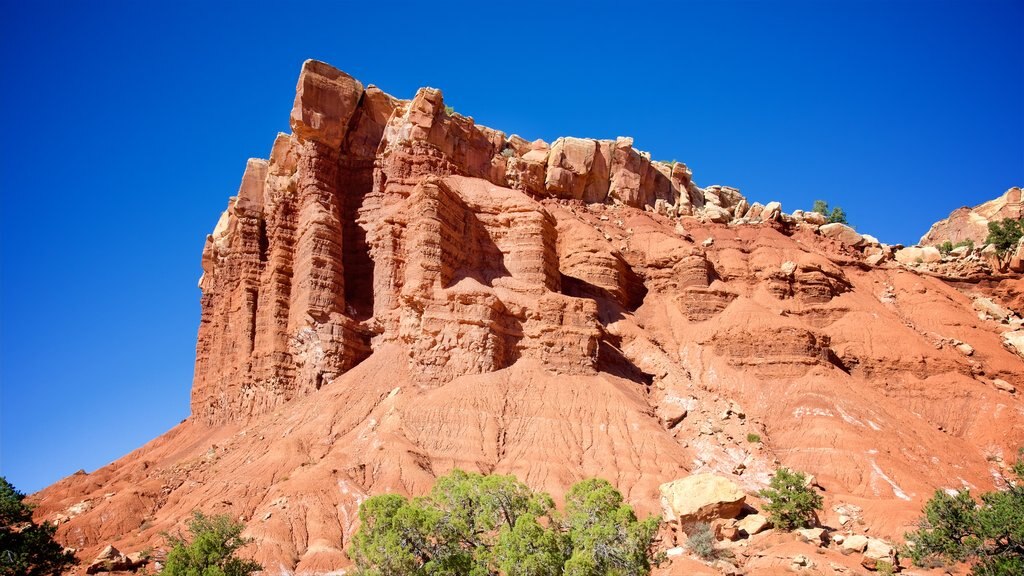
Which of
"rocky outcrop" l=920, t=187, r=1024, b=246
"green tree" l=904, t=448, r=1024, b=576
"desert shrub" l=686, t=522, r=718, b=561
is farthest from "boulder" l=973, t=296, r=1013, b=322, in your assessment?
"desert shrub" l=686, t=522, r=718, b=561

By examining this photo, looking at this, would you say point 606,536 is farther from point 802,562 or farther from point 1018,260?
point 1018,260

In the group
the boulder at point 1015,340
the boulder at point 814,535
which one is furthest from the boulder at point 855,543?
the boulder at point 1015,340

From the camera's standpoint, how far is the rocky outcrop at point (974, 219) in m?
96.2

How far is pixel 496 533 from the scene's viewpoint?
35.0 metres

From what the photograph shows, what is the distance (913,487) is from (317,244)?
45468mm

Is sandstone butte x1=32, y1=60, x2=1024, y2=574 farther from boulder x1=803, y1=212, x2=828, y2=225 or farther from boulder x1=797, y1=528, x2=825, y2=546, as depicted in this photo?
boulder x1=797, y1=528, x2=825, y2=546

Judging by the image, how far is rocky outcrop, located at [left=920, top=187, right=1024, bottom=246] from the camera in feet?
316

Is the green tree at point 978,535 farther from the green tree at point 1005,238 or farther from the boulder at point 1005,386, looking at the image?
the green tree at point 1005,238

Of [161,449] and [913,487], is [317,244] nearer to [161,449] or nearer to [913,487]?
[161,449]

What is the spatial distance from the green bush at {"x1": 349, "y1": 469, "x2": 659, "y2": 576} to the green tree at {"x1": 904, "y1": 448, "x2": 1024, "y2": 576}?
11.1 meters

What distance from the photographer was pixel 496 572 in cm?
3111

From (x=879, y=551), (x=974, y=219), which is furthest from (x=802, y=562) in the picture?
(x=974, y=219)

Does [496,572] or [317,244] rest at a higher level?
[317,244]

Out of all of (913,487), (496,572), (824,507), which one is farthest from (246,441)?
(913,487)
